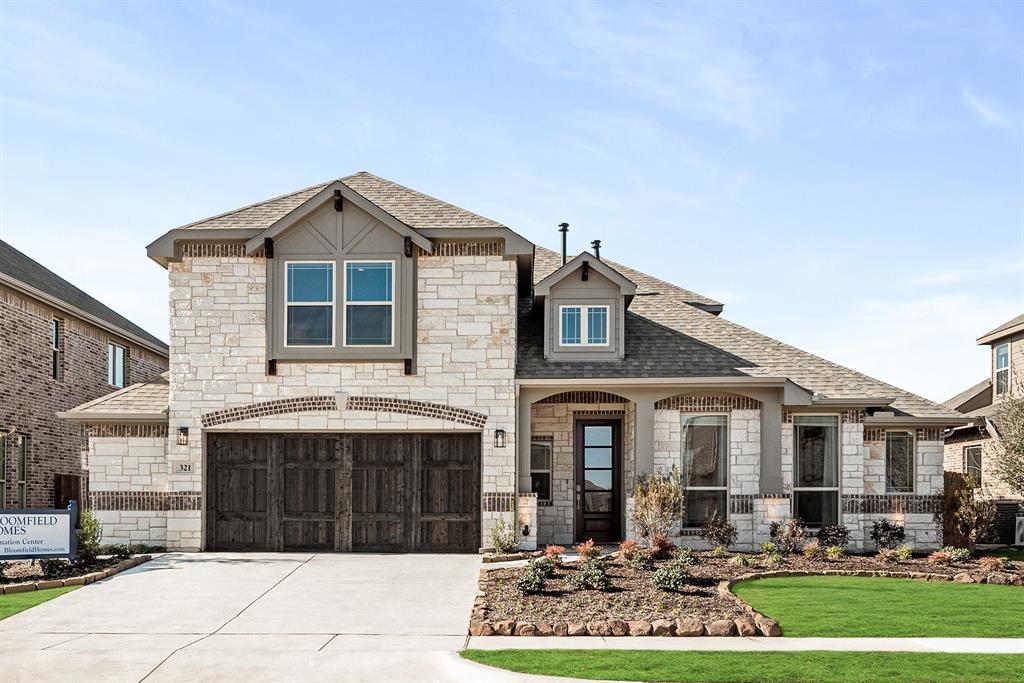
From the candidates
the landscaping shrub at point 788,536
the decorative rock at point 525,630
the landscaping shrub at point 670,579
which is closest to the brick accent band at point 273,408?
the landscaping shrub at point 670,579

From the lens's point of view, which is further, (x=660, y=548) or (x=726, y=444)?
(x=726, y=444)

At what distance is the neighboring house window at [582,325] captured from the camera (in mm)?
20156

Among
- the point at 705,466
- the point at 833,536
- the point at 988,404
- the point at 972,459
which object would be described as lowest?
the point at 833,536

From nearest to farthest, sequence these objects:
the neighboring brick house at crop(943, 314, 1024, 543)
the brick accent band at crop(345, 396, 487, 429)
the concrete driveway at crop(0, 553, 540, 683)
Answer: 1. the concrete driveway at crop(0, 553, 540, 683)
2. the brick accent band at crop(345, 396, 487, 429)
3. the neighboring brick house at crop(943, 314, 1024, 543)

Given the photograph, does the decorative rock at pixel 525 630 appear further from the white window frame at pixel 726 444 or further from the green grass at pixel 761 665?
the white window frame at pixel 726 444

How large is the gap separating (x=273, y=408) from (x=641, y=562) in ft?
24.3

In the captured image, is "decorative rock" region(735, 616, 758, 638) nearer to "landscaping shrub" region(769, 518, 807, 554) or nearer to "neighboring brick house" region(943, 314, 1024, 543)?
"landscaping shrub" region(769, 518, 807, 554)

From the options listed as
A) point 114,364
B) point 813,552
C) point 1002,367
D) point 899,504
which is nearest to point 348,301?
point 813,552

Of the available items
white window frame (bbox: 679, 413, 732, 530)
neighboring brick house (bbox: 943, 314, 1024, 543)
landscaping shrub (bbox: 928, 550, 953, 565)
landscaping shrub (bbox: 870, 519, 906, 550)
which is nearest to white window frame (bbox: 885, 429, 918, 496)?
landscaping shrub (bbox: 870, 519, 906, 550)

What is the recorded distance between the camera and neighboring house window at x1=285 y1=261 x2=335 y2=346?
1914 centimetres

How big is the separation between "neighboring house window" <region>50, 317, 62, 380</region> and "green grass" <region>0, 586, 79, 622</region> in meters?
12.1

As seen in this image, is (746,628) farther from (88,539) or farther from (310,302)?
(88,539)

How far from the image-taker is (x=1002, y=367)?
97.4ft

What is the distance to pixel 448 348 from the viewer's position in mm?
19094
